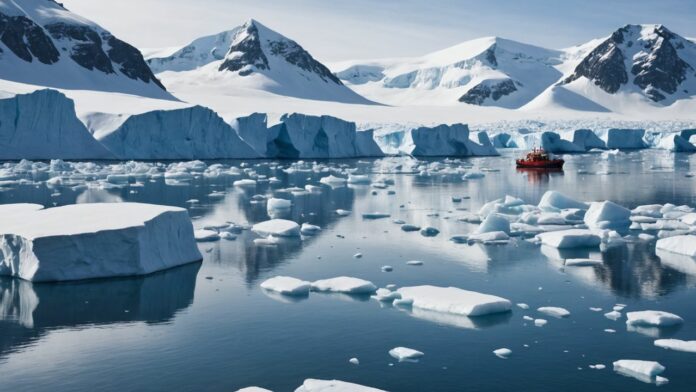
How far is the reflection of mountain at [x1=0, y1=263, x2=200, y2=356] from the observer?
793 cm

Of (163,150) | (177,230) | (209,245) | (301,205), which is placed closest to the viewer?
(177,230)

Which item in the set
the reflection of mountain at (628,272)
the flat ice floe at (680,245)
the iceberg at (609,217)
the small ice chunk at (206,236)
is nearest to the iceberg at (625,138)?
the iceberg at (609,217)

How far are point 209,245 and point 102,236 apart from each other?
327 centimetres

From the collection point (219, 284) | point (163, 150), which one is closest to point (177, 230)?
point (219, 284)

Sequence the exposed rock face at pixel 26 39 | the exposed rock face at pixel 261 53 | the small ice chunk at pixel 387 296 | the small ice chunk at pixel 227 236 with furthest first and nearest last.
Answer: the exposed rock face at pixel 261 53 → the exposed rock face at pixel 26 39 → the small ice chunk at pixel 227 236 → the small ice chunk at pixel 387 296

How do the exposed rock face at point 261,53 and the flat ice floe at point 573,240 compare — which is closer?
the flat ice floe at point 573,240

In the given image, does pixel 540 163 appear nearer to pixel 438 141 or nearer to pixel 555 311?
pixel 438 141

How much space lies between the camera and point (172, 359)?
679 centimetres

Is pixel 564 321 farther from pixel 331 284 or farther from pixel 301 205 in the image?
pixel 301 205

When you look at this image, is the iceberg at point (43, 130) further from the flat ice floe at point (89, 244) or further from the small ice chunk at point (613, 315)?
the small ice chunk at point (613, 315)

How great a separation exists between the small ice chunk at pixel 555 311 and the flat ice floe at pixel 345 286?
86.4 inches

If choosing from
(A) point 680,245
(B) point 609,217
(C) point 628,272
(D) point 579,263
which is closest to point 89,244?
(D) point 579,263

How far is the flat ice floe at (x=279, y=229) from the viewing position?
13406 millimetres

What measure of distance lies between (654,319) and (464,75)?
5001 inches
